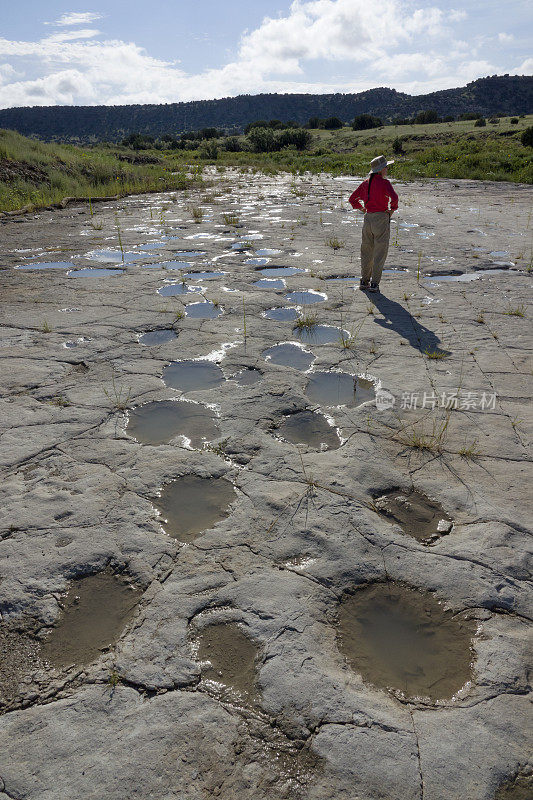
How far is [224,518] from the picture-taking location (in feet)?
8.52

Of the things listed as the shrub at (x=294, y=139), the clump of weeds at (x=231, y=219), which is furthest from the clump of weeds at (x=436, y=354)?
the shrub at (x=294, y=139)

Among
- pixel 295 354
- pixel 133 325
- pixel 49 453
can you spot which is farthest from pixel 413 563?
pixel 133 325

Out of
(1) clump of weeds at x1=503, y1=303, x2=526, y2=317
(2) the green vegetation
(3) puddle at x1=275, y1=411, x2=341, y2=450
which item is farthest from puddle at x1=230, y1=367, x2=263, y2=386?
(2) the green vegetation

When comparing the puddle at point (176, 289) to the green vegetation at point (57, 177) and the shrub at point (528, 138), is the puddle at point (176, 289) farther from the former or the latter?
the shrub at point (528, 138)

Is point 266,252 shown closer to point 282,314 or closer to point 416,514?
point 282,314

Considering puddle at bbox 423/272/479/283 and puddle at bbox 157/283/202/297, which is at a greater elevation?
puddle at bbox 157/283/202/297

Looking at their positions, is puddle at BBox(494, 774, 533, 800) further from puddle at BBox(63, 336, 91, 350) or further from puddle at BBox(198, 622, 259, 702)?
puddle at BBox(63, 336, 91, 350)

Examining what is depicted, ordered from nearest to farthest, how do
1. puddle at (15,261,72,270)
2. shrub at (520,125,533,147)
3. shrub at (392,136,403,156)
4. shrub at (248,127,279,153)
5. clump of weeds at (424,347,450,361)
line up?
clump of weeds at (424,347,450,361)
puddle at (15,261,72,270)
shrub at (520,125,533,147)
shrub at (392,136,403,156)
shrub at (248,127,279,153)

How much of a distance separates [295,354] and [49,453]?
7.33 ft

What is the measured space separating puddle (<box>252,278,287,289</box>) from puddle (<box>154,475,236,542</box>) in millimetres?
4045

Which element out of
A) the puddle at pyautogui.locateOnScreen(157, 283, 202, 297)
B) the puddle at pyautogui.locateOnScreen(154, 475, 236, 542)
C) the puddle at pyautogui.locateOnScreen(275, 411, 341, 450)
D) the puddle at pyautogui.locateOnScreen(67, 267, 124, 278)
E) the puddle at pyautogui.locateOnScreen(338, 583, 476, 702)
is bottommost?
the puddle at pyautogui.locateOnScreen(338, 583, 476, 702)

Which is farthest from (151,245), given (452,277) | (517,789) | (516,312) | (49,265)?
(517,789)

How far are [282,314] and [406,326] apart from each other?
1.30 meters

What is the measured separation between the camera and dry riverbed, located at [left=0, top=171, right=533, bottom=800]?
1.60 meters
